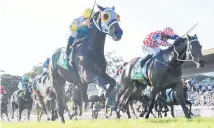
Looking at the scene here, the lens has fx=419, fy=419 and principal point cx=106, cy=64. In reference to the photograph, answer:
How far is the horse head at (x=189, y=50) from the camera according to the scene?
29.6 feet

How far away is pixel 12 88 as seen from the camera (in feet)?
71.6

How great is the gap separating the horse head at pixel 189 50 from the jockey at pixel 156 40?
0.99ft

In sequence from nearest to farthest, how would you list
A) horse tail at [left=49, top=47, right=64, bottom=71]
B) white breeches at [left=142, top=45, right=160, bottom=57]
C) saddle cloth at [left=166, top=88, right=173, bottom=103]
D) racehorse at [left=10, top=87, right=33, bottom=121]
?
horse tail at [left=49, top=47, right=64, bottom=71] < white breeches at [left=142, top=45, right=160, bottom=57] < saddle cloth at [left=166, top=88, right=173, bottom=103] < racehorse at [left=10, top=87, right=33, bottom=121]

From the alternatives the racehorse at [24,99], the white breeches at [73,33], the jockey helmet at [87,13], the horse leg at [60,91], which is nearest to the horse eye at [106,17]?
the jockey helmet at [87,13]

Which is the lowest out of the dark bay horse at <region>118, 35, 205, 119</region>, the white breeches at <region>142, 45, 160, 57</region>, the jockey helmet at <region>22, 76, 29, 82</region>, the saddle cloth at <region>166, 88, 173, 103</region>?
the saddle cloth at <region>166, 88, 173, 103</region>

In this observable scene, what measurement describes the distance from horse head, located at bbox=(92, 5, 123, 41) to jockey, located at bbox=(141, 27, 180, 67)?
61.2 inches

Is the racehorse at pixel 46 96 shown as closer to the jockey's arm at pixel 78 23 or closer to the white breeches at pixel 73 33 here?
the white breeches at pixel 73 33

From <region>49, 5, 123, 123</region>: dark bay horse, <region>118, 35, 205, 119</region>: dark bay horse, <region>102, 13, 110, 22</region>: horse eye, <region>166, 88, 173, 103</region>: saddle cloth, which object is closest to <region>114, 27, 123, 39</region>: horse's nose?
<region>49, 5, 123, 123</region>: dark bay horse

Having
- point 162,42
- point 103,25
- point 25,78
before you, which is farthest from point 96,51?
point 25,78

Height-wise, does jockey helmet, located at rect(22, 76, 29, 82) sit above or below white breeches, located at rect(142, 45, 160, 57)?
below

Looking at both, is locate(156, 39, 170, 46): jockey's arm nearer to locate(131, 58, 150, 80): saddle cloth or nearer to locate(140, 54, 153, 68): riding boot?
locate(140, 54, 153, 68): riding boot

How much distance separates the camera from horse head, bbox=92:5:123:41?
8945 millimetres

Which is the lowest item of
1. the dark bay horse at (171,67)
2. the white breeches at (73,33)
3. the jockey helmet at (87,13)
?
the dark bay horse at (171,67)

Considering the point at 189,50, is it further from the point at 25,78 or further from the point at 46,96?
the point at 25,78
